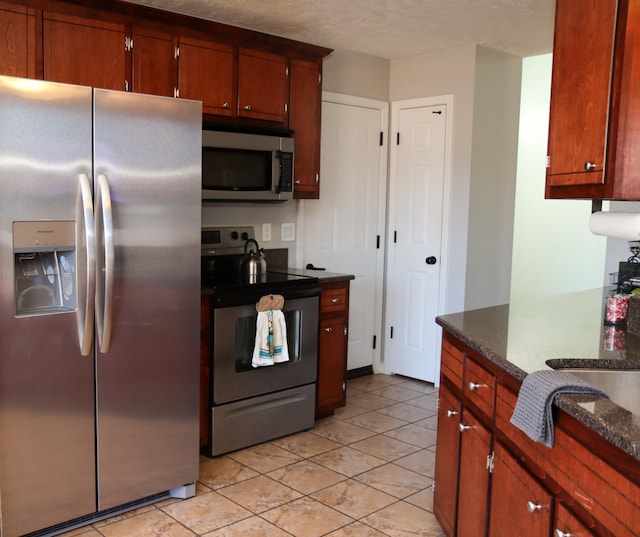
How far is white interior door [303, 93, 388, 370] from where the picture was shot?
4617mm

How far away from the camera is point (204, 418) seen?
10.8ft

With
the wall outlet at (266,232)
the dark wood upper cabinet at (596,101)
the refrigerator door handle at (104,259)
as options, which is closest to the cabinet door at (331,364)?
the wall outlet at (266,232)

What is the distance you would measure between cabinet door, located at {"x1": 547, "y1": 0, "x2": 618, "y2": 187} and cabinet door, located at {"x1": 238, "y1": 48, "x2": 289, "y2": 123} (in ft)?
6.22

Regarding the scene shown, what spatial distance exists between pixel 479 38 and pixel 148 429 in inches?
126

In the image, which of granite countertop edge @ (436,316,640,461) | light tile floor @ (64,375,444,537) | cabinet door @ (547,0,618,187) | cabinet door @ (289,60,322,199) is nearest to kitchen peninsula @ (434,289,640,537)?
granite countertop edge @ (436,316,640,461)

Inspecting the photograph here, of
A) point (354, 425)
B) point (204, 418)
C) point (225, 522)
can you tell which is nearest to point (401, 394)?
point (354, 425)

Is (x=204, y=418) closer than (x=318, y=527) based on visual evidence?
No

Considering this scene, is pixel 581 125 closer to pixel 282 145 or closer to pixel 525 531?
pixel 525 531

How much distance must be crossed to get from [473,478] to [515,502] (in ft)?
1.18

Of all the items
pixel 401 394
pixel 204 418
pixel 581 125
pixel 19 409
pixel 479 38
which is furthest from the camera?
pixel 401 394

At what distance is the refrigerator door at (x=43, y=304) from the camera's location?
7.61 ft

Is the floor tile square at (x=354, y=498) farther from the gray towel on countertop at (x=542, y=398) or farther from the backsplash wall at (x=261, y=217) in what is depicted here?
the backsplash wall at (x=261, y=217)

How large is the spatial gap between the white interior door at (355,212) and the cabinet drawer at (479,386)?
2.42 meters

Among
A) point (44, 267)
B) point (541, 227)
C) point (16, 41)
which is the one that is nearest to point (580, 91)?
point (44, 267)
